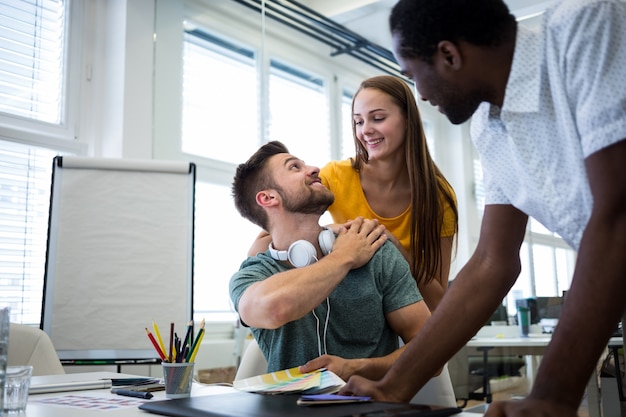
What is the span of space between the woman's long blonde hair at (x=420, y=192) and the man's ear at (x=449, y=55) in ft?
3.13

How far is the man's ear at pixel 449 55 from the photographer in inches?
34.9

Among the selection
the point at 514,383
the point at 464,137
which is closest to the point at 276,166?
the point at 514,383

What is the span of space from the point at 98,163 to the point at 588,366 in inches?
113

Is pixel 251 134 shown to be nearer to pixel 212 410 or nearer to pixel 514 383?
pixel 514 383

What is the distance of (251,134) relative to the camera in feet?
14.4

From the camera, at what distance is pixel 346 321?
1550mm

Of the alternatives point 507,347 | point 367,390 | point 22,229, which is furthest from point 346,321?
point 507,347

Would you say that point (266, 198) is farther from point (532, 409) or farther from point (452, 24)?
point (532, 409)

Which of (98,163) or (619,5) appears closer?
(619,5)

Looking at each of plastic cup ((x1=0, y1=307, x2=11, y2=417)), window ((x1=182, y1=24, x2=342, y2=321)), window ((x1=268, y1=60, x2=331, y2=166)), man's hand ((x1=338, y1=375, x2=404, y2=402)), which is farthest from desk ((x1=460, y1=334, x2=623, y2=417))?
plastic cup ((x1=0, y1=307, x2=11, y2=417))

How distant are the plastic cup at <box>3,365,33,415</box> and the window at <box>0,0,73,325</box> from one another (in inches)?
98.7

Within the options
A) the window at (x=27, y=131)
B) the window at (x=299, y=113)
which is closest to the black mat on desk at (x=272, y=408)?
the window at (x=27, y=131)

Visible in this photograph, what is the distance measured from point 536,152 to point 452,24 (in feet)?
0.76

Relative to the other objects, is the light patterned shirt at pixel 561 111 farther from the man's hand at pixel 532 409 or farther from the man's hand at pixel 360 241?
the man's hand at pixel 360 241
